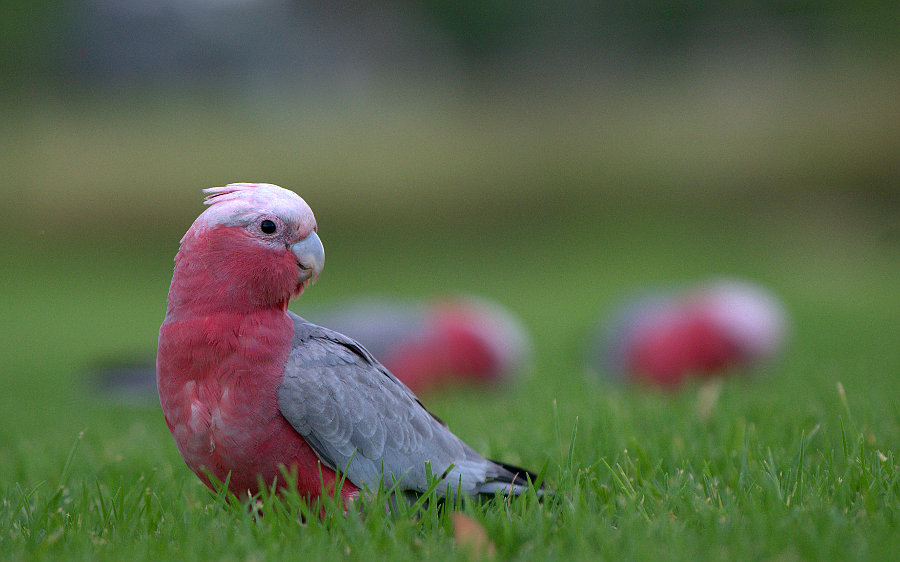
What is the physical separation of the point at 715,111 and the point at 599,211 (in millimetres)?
2819

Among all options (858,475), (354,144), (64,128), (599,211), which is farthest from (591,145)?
(858,475)

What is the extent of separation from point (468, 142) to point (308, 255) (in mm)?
12928

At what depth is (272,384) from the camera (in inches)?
80.3

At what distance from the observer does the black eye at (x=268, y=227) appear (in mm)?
2158

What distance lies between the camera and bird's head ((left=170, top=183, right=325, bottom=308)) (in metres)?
2.11

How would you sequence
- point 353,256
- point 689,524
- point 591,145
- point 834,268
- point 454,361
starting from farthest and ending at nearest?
point 591,145, point 353,256, point 834,268, point 454,361, point 689,524

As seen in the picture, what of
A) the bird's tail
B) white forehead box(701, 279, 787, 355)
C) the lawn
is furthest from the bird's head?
white forehead box(701, 279, 787, 355)

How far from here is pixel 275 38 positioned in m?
17.1

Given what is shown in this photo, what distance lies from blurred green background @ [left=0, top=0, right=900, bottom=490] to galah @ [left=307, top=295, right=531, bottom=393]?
555 centimetres

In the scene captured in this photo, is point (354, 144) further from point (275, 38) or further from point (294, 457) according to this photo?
point (294, 457)

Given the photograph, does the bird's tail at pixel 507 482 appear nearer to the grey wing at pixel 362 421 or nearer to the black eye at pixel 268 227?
the grey wing at pixel 362 421

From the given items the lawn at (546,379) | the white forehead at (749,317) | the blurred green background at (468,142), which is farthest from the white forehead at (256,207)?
the blurred green background at (468,142)

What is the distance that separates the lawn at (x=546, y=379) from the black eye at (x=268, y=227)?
737 millimetres

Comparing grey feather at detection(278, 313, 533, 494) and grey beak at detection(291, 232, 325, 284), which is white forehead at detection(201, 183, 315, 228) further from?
grey feather at detection(278, 313, 533, 494)
